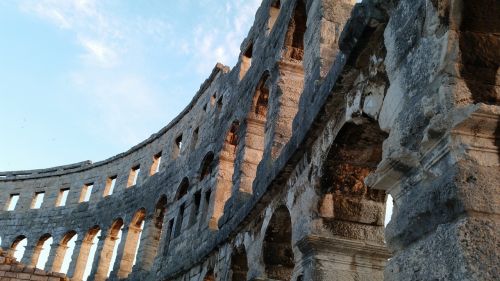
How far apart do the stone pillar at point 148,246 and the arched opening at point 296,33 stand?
8019 mm

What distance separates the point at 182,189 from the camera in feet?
45.9

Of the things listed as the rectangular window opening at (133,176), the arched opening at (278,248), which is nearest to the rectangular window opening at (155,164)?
the rectangular window opening at (133,176)

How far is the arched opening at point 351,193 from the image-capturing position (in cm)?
484

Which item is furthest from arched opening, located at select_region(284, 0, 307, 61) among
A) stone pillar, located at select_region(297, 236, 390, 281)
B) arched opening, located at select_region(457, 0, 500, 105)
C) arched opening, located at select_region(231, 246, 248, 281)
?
arched opening, located at select_region(457, 0, 500, 105)

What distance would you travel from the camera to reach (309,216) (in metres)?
4.95

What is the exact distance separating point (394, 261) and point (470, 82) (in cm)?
103

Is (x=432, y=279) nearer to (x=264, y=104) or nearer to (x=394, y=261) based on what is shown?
(x=394, y=261)

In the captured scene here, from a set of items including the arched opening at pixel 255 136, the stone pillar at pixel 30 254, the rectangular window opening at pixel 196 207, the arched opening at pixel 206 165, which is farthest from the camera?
the stone pillar at pixel 30 254

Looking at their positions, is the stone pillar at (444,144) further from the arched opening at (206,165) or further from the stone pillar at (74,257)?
the stone pillar at (74,257)

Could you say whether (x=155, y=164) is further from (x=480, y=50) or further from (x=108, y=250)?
(x=480, y=50)

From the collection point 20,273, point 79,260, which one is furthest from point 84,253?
point 20,273

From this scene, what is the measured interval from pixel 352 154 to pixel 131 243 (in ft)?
41.7

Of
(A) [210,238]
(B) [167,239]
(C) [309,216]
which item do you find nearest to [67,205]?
(B) [167,239]

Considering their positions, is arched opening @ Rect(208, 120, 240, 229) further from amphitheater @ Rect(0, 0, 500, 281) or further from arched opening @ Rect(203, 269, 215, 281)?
arched opening @ Rect(203, 269, 215, 281)
